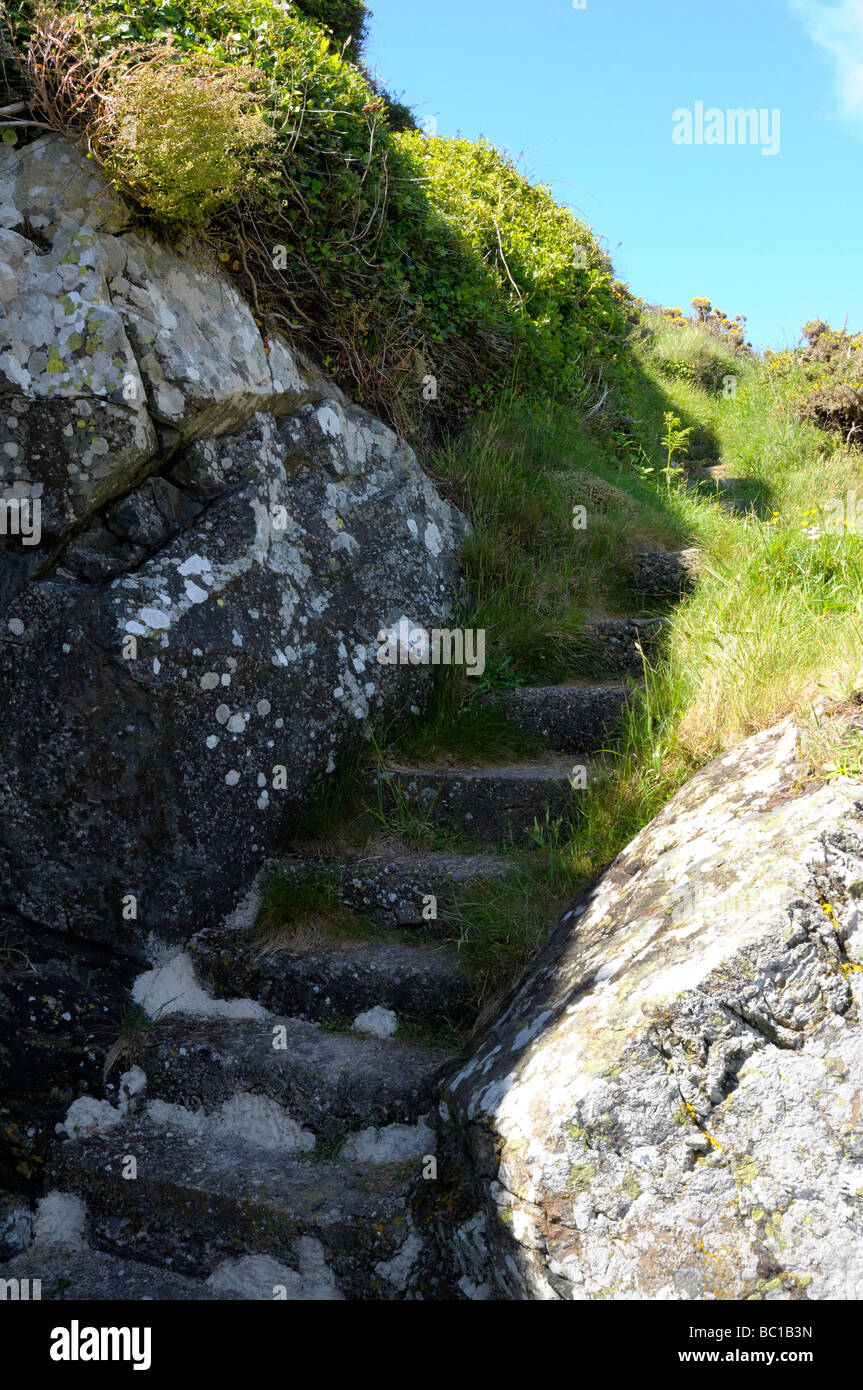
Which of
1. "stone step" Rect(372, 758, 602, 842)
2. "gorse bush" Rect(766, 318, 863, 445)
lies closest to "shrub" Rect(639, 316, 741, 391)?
"gorse bush" Rect(766, 318, 863, 445)

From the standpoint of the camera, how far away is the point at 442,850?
396 cm

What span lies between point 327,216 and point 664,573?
2.60 meters

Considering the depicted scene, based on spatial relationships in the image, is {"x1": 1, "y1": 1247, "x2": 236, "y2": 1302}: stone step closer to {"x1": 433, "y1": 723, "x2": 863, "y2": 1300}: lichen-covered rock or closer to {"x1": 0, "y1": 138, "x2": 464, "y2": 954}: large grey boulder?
{"x1": 433, "y1": 723, "x2": 863, "y2": 1300}: lichen-covered rock

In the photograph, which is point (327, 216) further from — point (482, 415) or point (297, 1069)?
point (297, 1069)

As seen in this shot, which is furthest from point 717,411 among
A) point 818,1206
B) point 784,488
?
point 818,1206

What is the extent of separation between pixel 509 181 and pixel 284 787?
6665 mm

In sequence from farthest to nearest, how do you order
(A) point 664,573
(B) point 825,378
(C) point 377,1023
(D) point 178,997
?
(B) point 825,378, (A) point 664,573, (D) point 178,997, (C) point 377,1023

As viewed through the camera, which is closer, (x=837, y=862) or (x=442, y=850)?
(x=837, y=862)

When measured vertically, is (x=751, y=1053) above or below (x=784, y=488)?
below

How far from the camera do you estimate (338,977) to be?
3453mm

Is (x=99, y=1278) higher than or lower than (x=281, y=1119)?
lower

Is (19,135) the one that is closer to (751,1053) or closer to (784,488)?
(751,1053)

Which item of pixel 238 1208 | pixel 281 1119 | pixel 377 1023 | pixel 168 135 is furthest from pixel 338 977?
pixel 168 135
